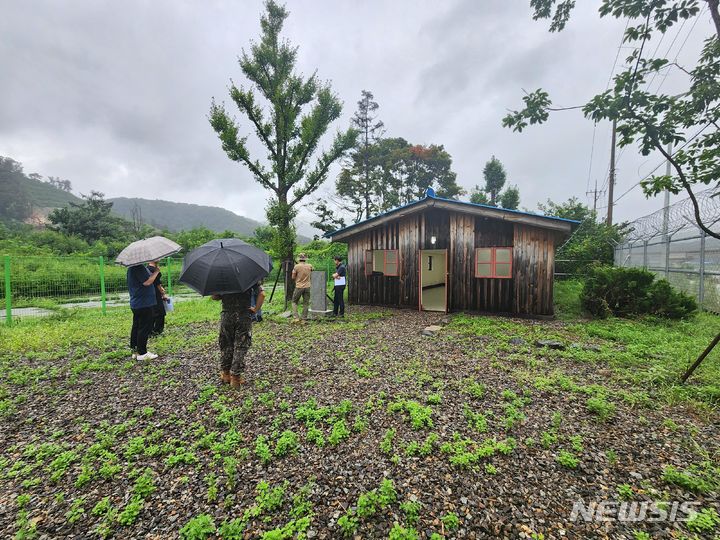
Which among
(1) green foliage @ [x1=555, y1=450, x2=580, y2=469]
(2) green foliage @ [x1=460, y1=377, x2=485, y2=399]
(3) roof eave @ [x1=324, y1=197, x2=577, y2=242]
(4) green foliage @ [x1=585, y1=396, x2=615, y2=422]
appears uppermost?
(3) roof eave @ [x1=324, y1=197, x2=577, y2=242]

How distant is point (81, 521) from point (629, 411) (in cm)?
529

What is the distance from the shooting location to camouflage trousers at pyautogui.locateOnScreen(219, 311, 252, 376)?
403cm

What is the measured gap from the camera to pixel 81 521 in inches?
82.5

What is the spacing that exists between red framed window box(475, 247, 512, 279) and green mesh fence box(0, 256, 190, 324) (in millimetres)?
8986

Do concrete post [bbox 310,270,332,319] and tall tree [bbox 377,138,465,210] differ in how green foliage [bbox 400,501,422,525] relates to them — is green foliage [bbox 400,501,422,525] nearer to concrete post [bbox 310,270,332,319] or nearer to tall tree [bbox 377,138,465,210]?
concrete post [bbox 310,270,332,319]

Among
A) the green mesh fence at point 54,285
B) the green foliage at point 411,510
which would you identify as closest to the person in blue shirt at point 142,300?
the green mesh fence at point 54,285

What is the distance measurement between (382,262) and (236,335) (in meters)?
7.35

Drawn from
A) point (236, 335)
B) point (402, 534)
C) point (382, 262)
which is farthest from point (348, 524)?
point (382, 262)

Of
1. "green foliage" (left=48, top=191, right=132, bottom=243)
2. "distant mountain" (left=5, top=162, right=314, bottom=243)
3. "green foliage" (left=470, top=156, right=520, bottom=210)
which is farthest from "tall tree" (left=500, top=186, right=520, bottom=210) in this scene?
"distant mountain" (left=5, top=162, right=314, bottom=243)

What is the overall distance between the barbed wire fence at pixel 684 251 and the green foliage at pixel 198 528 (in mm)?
8531

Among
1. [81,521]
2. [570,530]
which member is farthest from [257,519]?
[570,530]

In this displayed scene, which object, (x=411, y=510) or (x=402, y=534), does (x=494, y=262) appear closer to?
(x=411, y=510)

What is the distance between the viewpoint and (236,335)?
4.08 meters
